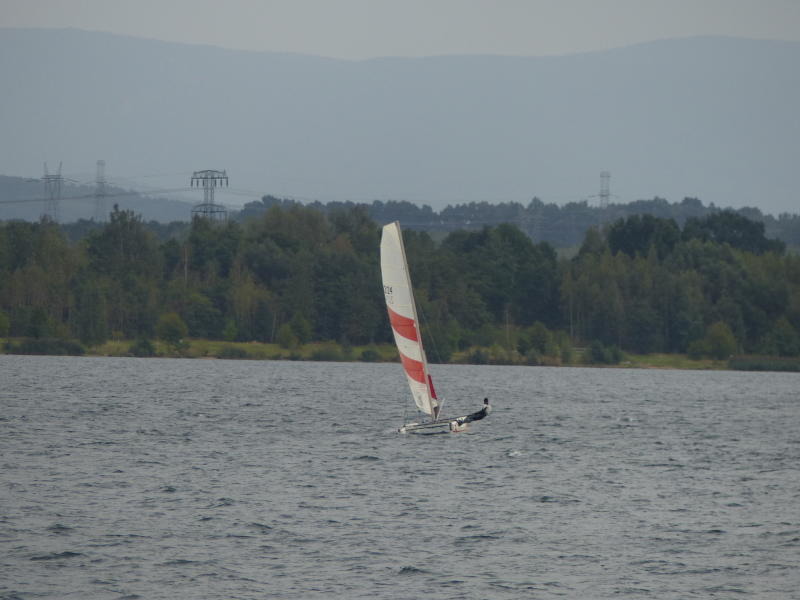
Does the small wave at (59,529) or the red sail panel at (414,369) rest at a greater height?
the red sail panel at (414,369)

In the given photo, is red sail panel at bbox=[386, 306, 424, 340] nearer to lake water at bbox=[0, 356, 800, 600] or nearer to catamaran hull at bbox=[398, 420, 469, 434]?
catamaran hull at bbox=[398, 420, 469, 434]

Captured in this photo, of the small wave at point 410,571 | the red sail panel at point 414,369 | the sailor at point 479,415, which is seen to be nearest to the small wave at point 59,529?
the small wave at point 410,571

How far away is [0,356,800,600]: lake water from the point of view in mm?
39656

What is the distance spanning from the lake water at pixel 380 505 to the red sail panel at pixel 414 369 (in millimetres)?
4048

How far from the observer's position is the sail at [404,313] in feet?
246

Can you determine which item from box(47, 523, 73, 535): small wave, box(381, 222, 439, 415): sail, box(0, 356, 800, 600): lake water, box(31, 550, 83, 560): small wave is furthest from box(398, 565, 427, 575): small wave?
box(381, 222, 439, 415): sail

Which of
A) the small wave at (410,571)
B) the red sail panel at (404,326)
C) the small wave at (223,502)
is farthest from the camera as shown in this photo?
the red sail panel at (404,326)

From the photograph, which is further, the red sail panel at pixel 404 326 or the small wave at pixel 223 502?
the red sail panel at pixel 404 326

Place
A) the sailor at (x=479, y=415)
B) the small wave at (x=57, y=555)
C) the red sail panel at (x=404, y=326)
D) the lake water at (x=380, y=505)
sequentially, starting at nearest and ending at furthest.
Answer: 1. the lake water at (x=380, y=505)
2. the small wave at (x=57, y=555)
3. the sailor at (x=479, y=415)
4. the red sail panel at (x=404, y=326)

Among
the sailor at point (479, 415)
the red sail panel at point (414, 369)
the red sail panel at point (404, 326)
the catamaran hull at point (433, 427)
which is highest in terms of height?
the red sail panel at point (404, 326)

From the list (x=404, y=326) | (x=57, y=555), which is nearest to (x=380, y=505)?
(x=57, y=555)

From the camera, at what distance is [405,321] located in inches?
3012

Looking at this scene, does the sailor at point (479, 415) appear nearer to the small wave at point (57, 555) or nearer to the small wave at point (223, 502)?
the small wave at point (223, 502)

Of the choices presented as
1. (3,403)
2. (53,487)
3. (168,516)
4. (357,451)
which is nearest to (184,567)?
(168,516)
